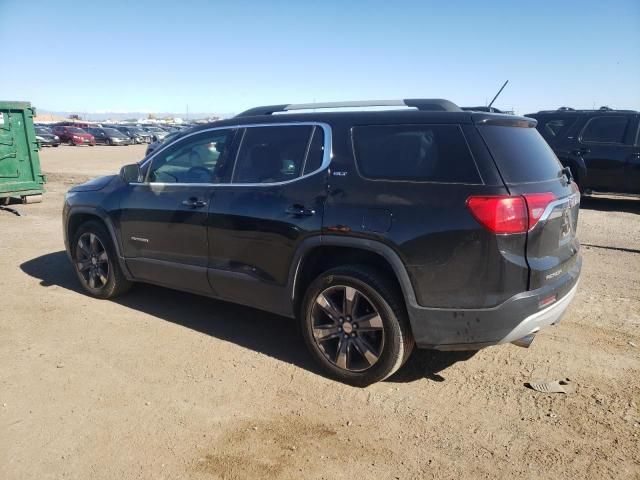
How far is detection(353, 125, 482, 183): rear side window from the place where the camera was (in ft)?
10.2

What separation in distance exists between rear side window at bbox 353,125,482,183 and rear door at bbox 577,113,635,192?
8.07 metres

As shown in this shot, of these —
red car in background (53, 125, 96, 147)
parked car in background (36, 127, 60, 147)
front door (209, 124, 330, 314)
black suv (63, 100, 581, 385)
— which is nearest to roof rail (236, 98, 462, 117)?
black suv (63, 100, 581, 385)

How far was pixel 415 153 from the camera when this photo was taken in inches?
129

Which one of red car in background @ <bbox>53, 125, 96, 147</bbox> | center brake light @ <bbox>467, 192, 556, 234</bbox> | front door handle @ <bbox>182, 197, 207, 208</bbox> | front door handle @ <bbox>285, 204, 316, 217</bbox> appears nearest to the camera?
center brake light @ <bbox>467, 192, 556, 234</bbox>

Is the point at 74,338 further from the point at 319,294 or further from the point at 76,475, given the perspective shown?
the point at 319,294

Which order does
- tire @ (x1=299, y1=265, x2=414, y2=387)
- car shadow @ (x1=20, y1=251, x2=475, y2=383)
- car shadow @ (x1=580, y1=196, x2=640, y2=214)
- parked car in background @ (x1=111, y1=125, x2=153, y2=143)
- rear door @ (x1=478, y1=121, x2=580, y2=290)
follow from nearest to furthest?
rear door @ (x1=478, y1=121, x2=580, y2=290)
tire @ (x1=299, y1=265, x2=414, y2=387)
car shadow @ (x1=20, y1=251, x2=475, y2=383)
car shadow @ (x1=580, y1=196, x2=640, y2=214)
parked car in background @ (x1=111, y1=125, x2=153, y2=143)

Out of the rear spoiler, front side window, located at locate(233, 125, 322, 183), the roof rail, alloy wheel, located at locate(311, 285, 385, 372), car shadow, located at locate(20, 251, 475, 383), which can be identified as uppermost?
the roof rail

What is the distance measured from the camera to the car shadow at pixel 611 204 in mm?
10344

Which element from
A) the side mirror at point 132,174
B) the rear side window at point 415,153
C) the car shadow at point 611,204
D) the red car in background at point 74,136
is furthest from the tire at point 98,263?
the red car in background at point 74,136

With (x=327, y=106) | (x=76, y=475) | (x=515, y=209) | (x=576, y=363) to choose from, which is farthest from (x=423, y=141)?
(x=76, y=475)

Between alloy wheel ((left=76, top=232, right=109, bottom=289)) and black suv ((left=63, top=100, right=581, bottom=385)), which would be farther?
alloy wheel ((left=76, top=232, right=109, bottom=289))

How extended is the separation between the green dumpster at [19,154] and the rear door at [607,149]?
38.0 ft

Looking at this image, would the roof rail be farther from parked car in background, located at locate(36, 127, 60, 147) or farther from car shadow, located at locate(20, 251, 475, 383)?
parked car in background, located at locate(36, 127, 60, 147)

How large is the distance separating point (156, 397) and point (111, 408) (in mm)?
281
